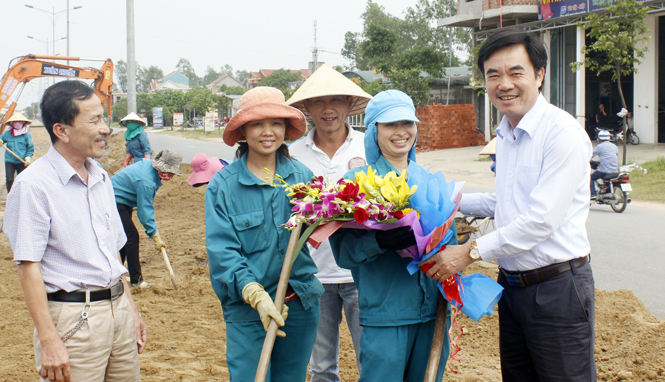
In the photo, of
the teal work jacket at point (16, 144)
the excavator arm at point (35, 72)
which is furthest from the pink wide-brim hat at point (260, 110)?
the excavator arm at point (35, 72)

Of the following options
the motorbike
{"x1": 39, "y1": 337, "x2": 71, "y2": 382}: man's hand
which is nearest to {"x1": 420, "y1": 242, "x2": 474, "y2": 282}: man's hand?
{"x1": 39, "y1": 337, "x2": 71, "y2": 382}: man's hand

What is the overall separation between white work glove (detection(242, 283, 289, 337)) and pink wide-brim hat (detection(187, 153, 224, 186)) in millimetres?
3205

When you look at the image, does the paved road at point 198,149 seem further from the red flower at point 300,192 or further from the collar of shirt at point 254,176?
the red flower at point 300,192

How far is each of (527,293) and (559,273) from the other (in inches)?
6.6

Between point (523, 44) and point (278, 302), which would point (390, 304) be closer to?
point (278, 302)

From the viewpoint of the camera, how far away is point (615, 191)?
10.1m

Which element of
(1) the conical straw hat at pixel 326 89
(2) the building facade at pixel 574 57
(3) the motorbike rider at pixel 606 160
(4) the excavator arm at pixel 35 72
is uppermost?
(2) the building facade at pixel 574 57

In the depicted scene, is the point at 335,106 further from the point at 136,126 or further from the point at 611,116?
the point at 611,116

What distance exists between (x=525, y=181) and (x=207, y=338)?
338cm

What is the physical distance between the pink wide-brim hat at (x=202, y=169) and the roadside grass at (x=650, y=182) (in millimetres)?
9111

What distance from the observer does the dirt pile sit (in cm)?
392

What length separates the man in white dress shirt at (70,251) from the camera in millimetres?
2344

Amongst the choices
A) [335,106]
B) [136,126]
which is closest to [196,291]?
[335,106]

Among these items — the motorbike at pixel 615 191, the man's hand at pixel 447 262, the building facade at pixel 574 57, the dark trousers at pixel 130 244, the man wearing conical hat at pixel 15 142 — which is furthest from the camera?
the building facade at pixel 574 57
